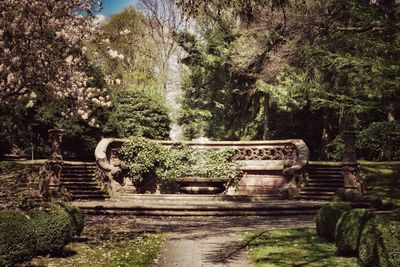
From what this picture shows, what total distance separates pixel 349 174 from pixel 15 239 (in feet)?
47.3

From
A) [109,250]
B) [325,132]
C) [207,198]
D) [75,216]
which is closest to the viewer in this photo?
[109,250]

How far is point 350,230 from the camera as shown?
9.83 metres

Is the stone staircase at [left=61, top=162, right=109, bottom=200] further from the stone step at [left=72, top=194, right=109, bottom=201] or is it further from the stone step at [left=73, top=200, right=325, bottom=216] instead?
the stone step at [left=73, top=200, right=325, bottom=216]

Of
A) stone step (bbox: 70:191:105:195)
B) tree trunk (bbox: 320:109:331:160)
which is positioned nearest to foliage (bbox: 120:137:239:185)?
stone step (bbox: 70:191:105:195)

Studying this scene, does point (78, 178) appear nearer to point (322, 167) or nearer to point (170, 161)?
point (170, 161)

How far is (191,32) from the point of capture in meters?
38.3

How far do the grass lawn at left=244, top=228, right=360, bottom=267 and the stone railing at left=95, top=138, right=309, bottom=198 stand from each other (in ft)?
29.6

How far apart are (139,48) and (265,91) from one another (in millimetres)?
14299

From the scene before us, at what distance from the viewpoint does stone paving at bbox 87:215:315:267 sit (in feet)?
32.5

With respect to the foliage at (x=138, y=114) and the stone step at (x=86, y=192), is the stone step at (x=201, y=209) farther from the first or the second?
the foliage at (x=138, y=114)

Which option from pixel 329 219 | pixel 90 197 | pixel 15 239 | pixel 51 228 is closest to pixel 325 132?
pixel 90 197

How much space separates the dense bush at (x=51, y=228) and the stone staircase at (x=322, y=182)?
1316cm

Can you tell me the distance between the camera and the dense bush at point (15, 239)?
26.3 ft

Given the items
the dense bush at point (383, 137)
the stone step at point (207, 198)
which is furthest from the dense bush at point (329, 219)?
the stone step at point (207, 198)
